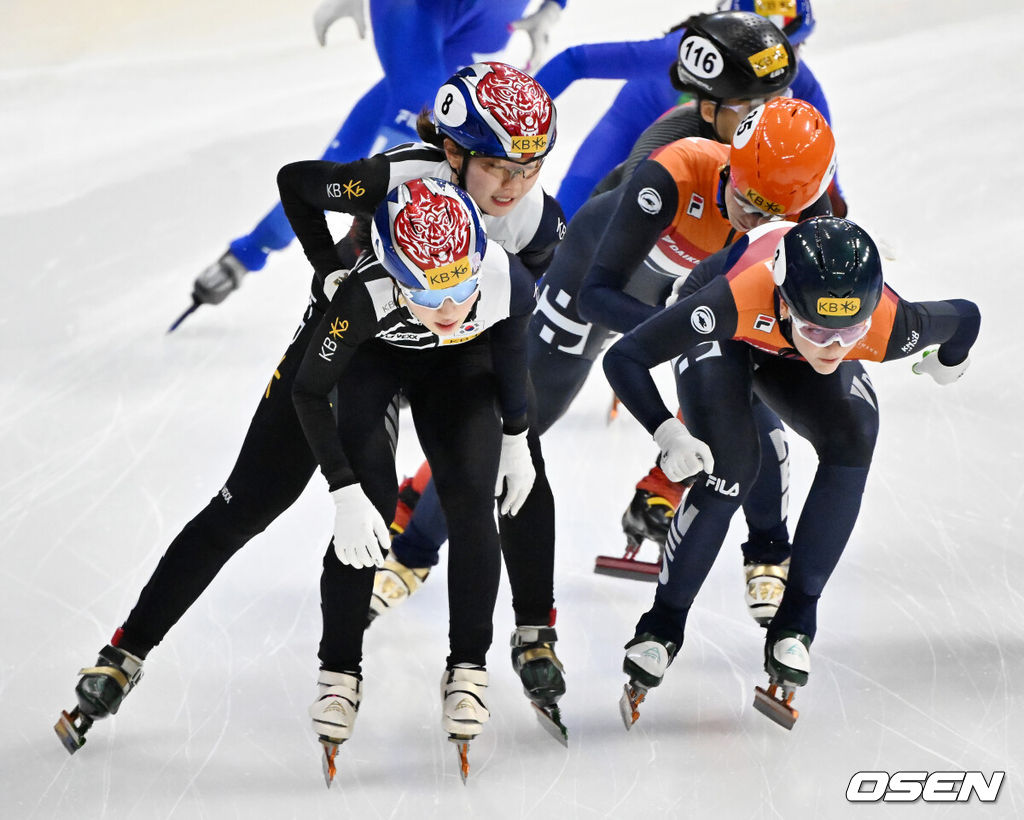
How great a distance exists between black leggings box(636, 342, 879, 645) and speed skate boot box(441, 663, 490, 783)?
1.57 feet

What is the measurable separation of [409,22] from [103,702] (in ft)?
9.57

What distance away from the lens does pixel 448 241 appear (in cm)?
→ 266

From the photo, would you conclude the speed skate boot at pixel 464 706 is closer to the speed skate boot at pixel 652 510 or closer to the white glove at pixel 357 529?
the white glove at pixel 357 529

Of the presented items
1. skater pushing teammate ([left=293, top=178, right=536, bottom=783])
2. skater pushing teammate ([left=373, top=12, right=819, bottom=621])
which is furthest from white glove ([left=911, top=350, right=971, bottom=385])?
skater pushing teammate ([left=293, top=178, right=536, bottom=783])

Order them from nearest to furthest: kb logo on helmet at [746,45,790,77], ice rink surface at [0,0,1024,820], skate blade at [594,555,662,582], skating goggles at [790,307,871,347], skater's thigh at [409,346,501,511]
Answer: skating goggles at [790,307,871,347] < skater's thigh at [409,346,501,511] < ice rink surface at [0,0,1024,820] < kb logo on helmet at [746,45,790,77] < skate blade at [594,555,662,582]

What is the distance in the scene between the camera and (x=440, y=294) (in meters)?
2.72

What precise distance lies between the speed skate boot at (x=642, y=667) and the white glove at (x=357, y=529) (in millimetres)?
747

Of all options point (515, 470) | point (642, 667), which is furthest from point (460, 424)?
point (642, 667)

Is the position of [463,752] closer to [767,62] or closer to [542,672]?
[542,672]

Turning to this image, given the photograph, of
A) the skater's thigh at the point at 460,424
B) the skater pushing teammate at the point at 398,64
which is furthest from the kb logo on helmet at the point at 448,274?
the skater pushing teammate at the point at 398,64

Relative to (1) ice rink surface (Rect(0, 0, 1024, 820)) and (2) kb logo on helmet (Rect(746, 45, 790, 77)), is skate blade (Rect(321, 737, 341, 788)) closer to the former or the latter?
→ (1) ice rink surface (Rect(0, 0, 1024, 820))

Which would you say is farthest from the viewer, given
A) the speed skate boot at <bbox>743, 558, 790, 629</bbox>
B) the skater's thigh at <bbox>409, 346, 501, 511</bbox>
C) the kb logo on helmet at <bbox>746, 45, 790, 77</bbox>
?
the speed skate boot at <bbox>743, 558, 790, 629</bbox>

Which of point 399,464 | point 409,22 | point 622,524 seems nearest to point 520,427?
point 622,524

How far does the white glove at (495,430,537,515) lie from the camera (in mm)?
3025
